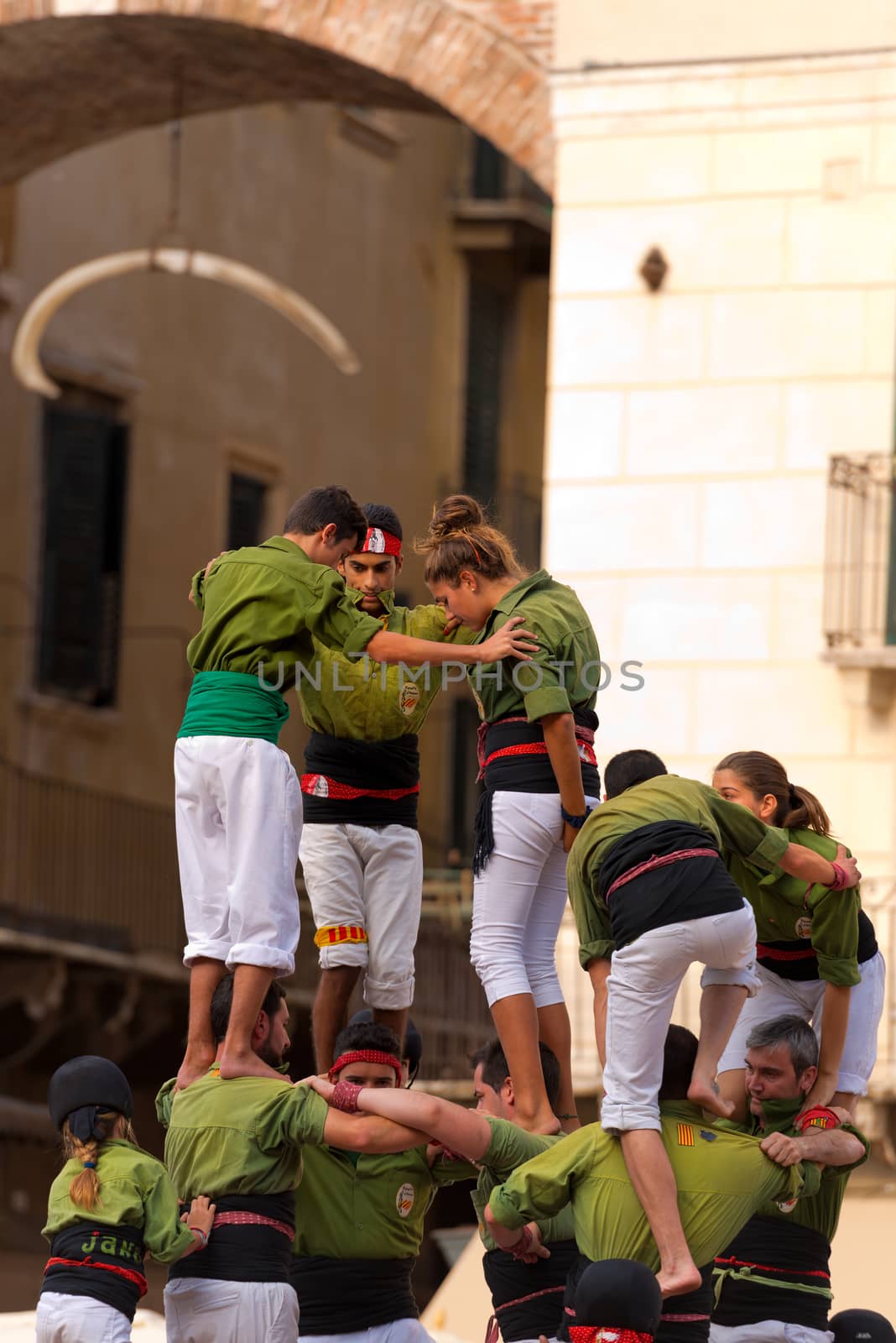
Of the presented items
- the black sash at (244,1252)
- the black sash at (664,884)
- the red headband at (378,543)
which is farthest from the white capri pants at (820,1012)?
the red headband at (378,543)

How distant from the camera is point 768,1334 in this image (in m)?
6.57

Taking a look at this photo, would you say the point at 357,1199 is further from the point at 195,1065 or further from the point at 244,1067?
the point at 195,1065

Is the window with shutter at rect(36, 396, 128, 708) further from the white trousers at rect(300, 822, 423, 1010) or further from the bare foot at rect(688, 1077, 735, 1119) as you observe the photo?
the bare foot at rect(688, 1077, 735, 1119)

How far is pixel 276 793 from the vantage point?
22.1ft

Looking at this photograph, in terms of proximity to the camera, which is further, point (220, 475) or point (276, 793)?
point (220, 475)

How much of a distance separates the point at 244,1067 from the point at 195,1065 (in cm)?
31

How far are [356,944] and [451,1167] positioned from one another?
1091 mm

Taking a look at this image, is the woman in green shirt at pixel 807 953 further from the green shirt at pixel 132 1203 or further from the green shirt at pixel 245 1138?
the green shirt at pixel 132 1203

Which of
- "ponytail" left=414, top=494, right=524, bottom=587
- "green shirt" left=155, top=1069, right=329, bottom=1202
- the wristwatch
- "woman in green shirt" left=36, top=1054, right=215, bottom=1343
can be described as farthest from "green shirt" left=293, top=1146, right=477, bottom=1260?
"ponytail" left=414, top=494, right=524, bottom=587

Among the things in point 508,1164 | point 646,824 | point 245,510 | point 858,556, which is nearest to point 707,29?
point 858,556

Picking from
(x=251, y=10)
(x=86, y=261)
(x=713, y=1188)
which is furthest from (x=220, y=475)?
(x=713, y=1188)

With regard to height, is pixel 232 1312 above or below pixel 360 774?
below

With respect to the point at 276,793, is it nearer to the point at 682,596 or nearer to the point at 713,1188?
the point at 713,1188

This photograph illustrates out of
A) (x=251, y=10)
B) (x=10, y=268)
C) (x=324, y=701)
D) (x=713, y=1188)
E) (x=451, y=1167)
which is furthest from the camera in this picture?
(x=10, y=268)
